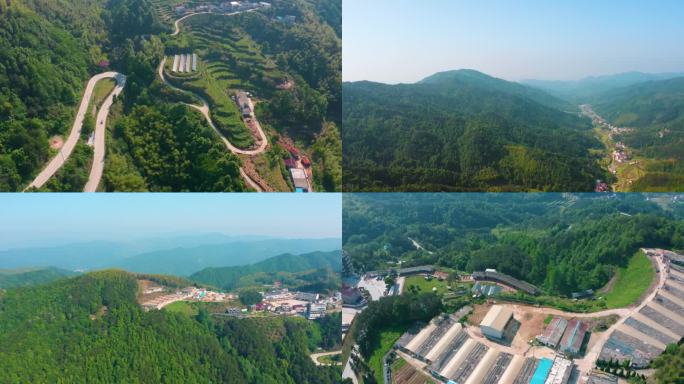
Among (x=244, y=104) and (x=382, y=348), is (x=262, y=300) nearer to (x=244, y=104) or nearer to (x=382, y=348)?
(x=382, y=348)

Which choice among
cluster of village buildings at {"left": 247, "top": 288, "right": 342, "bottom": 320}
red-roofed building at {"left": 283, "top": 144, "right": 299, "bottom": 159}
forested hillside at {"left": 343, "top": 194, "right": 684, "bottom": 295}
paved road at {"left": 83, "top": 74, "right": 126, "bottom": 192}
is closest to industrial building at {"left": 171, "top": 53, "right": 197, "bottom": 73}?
paved road at {"left": 83, "top": 74, "right": 126, "bottom": 192}

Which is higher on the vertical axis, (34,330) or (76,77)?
(76,77)

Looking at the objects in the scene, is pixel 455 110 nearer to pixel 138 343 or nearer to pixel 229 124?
pixel 229 124

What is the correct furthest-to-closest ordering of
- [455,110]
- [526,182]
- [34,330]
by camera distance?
[455,110]
[526,182]
[34,330]

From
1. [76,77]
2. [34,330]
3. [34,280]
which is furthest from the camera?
[76,77]

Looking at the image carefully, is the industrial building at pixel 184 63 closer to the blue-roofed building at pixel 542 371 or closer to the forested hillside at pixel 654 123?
the blue-roofed building at pixel 542 371

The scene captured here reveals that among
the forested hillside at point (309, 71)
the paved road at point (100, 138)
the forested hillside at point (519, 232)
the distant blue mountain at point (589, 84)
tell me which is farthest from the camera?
the distant blue mountain at point (589, 84)

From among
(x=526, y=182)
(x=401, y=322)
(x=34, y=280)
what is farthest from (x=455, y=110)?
(x=34, y=280)

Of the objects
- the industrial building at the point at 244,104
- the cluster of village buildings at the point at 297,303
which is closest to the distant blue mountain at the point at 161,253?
the cluster of village buildings at the point at 297,303
